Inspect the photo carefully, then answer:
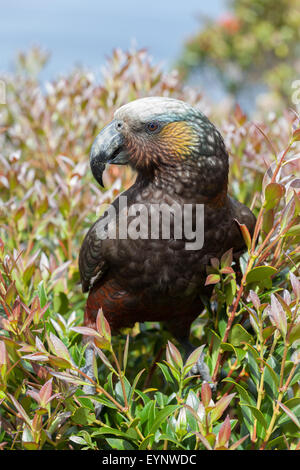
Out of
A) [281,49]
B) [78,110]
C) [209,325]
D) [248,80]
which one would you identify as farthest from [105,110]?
[248,80]

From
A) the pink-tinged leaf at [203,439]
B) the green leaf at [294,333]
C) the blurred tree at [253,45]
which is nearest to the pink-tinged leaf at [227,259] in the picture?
the green leaf at [294,333]

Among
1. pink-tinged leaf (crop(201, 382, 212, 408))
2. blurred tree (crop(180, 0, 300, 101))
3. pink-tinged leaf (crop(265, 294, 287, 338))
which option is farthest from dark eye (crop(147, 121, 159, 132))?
blurred tree (crop(180, 0, 300, 101))

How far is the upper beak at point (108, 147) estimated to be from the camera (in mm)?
1733

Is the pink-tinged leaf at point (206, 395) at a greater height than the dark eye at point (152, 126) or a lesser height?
lesser

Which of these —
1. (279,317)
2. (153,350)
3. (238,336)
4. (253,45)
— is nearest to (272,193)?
(279,317)

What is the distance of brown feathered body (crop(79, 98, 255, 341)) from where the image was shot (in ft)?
5.53

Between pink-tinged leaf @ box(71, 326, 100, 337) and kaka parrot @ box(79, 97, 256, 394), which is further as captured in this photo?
kaka parrot @ box(79, 97, 256, 394)

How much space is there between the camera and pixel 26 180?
9.10 ft

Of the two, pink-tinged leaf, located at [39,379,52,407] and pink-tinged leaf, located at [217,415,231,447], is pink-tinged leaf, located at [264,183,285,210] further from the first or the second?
pink-tinged leaf, located at [39,379,52,407]

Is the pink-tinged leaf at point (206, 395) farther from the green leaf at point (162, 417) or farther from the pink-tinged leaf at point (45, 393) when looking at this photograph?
the pink-tinged leaf at point (45, 393)

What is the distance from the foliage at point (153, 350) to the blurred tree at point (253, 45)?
32.4ft

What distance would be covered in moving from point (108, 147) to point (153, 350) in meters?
1.06

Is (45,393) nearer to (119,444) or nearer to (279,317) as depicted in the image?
(119,444)
